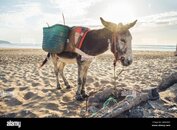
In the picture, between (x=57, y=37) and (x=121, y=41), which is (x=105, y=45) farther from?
(x=57, y=37)

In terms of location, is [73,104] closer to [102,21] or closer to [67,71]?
[102,21]

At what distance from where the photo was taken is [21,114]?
180 inches

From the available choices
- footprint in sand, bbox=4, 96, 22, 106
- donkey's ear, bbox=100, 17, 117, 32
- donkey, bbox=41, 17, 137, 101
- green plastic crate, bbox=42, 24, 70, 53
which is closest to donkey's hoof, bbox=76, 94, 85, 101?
donkey, bbox=41, 17, 137, 101

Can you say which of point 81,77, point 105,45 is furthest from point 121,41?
point 81,77

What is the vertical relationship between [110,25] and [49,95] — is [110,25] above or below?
above

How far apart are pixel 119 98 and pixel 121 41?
106 centimetres

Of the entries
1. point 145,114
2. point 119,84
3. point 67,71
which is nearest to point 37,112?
point 145,114

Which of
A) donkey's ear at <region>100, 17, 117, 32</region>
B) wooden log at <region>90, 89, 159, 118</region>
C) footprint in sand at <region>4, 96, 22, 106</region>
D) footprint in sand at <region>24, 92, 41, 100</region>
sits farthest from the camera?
footprint in sand at <region>24, 92, 41, 100</region>

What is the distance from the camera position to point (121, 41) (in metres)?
4.91

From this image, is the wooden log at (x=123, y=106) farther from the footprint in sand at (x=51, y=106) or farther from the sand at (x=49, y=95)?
the footprint in sand at (x=51, y=106)

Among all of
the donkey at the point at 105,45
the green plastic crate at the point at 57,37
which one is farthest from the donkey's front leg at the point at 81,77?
the green plastic crate at the point at 57,37

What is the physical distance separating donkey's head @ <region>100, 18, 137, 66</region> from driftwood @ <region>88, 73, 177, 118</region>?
608mm

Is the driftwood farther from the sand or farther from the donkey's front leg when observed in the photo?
the donkey's front leg

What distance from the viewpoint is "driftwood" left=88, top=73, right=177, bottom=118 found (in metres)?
4.18
